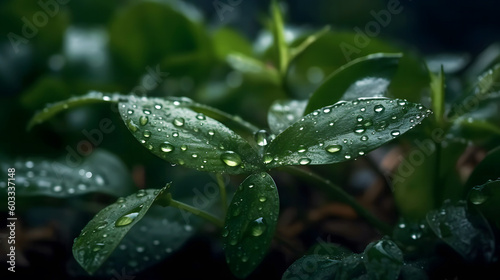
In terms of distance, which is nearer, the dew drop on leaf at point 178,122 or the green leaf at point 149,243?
the dew drop on leaf at point 178,122

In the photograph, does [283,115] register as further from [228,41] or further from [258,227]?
[228,41]

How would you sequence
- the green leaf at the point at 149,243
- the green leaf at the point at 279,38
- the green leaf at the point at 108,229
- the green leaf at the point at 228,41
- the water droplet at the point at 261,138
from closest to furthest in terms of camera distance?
the green leaf at the point at 108,229, the water droplet at the point at 261,138, the green leaf at the point at 149,243, the green leaf at the point at 279,38, the green leaf at the point at 228,41

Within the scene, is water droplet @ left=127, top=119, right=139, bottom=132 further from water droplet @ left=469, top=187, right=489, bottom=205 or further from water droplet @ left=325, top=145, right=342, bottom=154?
water droplet @ left=469, top=187, right=489, bottom=205

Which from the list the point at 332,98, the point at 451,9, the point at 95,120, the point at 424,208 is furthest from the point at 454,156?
the point at 451,9

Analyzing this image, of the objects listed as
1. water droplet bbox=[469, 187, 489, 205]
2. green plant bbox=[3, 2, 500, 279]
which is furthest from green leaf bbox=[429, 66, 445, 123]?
water droplet bbox=[469, 187, 489, 205]

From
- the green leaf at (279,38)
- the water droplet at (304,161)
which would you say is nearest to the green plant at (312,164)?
the water droplet at (304,161)

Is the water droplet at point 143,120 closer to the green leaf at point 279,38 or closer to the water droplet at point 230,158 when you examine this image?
the water droplet at point 230,158

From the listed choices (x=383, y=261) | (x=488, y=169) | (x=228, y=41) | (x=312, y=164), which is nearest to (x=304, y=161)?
(x=312, y=164)
